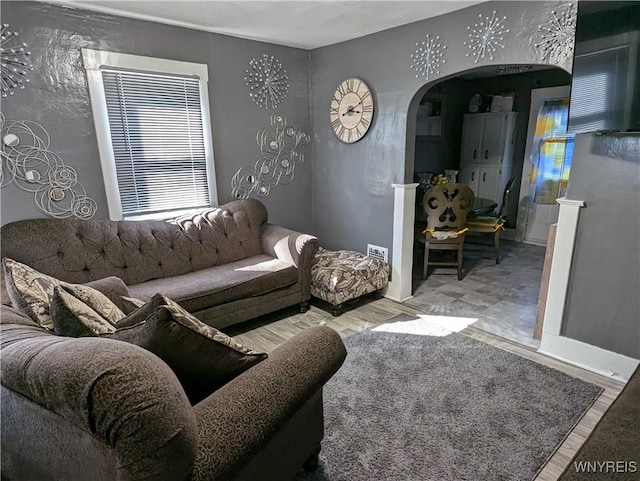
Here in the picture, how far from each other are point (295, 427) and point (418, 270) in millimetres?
3217

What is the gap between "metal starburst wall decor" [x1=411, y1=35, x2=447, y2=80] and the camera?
2.84m

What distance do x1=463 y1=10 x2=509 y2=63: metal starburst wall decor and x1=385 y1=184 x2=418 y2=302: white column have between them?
1124mm

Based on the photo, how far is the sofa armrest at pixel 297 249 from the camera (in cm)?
312

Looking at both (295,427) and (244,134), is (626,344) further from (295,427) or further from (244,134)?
(244,134)

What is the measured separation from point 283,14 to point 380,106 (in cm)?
111

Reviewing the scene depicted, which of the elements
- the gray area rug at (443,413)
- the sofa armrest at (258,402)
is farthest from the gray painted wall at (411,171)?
the sofa armrest at (258,402)

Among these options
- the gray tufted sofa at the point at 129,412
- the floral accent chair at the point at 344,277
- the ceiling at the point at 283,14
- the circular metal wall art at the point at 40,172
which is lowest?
the floral accent chair at the point at 344,277

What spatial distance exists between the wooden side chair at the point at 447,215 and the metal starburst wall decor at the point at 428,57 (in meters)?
1.29

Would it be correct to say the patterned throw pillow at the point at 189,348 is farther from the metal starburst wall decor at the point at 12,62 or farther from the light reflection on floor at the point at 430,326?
the metal starburst wall decor at the point at 12,62

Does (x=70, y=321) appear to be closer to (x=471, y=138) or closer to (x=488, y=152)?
(x=488, y=152)

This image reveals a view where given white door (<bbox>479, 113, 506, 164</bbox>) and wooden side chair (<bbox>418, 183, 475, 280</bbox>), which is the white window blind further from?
white door (<bbox>479, 113, 506, 164</bbox>)

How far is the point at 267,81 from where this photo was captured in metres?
3.59


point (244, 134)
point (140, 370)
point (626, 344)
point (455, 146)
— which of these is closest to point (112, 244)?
point (244, 134)

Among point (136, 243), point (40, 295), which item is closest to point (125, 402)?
point (40, 295)
